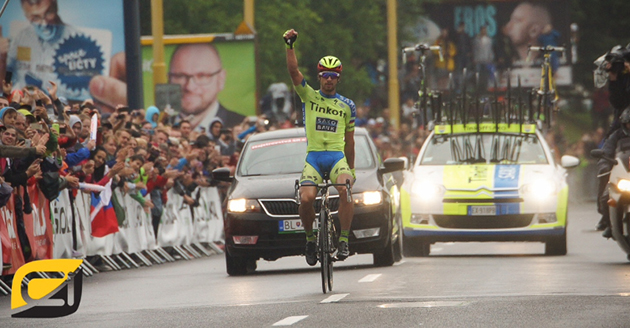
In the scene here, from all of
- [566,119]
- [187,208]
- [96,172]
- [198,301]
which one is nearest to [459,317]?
[198,301]

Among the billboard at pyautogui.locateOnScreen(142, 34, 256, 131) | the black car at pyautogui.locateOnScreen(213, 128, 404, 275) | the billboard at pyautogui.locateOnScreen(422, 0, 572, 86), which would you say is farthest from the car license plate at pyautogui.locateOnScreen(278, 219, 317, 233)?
the billboard at pyautogui.locateOnScreen(422, 0, 572, 86)

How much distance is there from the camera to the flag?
1967 cm

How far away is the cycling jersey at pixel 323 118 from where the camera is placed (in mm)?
14617

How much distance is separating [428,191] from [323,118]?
5.80m

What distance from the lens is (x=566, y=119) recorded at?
95125 mm

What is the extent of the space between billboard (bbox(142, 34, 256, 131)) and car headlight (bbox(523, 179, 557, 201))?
1753cm

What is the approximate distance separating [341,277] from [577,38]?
172ft

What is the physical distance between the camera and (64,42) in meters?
26.8

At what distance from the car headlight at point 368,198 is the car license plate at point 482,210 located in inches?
103

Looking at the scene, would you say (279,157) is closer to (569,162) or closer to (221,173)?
(221,173)

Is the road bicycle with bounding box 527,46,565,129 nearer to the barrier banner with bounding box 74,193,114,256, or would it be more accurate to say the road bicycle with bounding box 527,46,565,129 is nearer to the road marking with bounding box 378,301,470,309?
the barrier banner with bounding box 74,193,114,256

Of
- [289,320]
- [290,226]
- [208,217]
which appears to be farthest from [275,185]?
[208,217]

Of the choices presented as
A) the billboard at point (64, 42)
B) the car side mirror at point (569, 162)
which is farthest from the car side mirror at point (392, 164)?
the billboard at point (64, 42)

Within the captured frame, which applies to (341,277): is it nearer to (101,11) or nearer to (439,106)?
(439,106)
